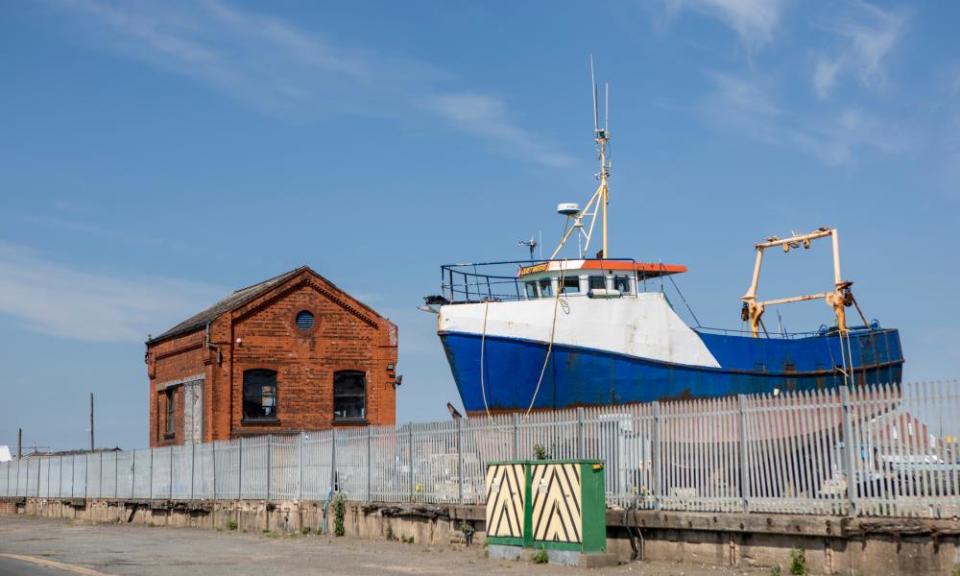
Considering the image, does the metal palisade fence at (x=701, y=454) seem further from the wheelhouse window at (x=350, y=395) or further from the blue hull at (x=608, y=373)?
the wheelhouse window at (x=350, y=395)

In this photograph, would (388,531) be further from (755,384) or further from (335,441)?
(755,384)

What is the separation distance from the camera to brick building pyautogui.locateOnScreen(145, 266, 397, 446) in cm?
4253

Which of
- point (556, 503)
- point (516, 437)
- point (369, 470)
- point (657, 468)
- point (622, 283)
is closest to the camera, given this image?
point (556, 503)

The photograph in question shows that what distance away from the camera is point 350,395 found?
148 feet

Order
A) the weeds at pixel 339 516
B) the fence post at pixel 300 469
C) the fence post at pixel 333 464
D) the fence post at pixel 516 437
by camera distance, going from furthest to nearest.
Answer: the fence post at pixel 300 469 → the fence post at pixel 333 464 → the weeds at pixel 339 516 → the fence post at pixel 516 437

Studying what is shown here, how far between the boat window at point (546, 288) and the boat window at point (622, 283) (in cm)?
188

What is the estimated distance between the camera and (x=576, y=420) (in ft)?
62.8

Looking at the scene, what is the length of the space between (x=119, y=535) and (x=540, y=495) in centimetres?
1477

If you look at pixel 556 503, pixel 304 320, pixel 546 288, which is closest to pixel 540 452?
pixel 556 503

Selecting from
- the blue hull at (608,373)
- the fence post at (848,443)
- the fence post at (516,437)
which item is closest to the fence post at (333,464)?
the fence post at (516,437)

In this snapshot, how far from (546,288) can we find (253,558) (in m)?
15.8

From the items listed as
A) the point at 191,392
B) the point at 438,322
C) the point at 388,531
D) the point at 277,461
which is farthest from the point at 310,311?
the point at 388,531

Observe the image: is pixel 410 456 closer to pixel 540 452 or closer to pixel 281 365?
pixel 540 452

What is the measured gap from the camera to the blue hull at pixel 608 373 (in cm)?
3197
